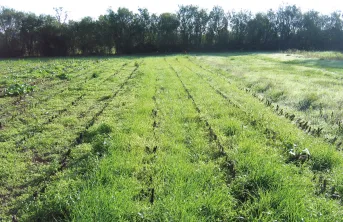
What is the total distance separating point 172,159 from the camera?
4.00 m

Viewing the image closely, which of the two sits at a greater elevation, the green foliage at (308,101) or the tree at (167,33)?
the tree at (167,33)

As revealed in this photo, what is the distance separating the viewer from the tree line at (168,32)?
3778 cm

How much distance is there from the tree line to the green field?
34574 mm

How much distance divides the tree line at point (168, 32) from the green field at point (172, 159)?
34574 millimetres

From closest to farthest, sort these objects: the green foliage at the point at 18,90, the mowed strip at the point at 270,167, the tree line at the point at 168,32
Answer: the mowed strip at the point at 270,167, the green foliage at the point at 18,90, the tree line at the point at 168,32

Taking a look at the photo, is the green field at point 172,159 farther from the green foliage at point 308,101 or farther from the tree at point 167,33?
the tree at point 167,33

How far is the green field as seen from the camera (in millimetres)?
2883

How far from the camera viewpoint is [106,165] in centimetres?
373

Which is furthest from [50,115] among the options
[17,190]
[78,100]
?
[17,190]

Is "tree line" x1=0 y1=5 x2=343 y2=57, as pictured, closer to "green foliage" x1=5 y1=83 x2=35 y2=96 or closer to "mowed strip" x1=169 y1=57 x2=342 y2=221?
"green foliage" x1=5 y1=83 x2=35 y2=96

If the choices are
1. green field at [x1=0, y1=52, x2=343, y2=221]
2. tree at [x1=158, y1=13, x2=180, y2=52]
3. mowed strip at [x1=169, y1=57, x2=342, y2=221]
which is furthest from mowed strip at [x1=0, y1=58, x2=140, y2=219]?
tree at [x1=158, y1=13, x2=180, y2=52]

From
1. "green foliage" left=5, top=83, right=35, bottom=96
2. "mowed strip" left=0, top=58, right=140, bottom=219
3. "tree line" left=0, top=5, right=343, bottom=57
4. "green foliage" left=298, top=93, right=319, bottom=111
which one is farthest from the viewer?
"tree line" left=0, top=5, right=343, bottom=57

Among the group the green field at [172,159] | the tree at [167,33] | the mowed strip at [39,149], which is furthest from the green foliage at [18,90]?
the tree at [167,33]

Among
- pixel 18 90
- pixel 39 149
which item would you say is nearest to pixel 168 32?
pixel 18 90
